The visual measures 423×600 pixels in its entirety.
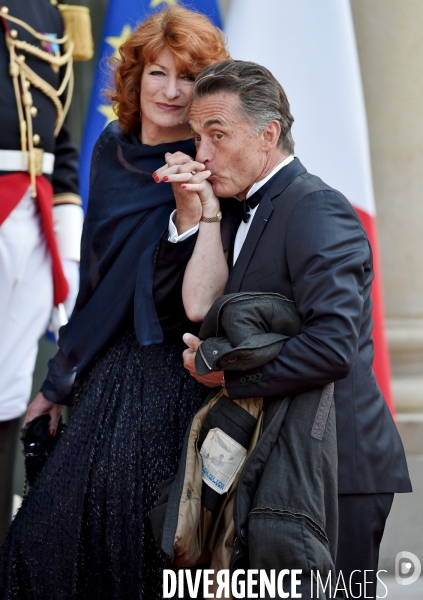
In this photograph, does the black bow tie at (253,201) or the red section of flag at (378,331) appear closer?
the black bow tie at (253,201)

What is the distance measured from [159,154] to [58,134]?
45.1 inches

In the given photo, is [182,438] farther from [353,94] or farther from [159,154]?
[353,94]

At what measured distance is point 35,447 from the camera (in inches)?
99.7

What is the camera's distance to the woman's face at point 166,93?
2.32 m

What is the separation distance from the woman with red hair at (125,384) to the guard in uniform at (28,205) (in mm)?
746

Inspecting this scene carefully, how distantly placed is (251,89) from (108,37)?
74.7 inches

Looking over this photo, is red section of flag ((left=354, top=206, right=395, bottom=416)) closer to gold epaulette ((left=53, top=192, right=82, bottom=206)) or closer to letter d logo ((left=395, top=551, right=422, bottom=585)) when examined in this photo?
letter d logo ((left=395, top=551, right=422, bottom=585))

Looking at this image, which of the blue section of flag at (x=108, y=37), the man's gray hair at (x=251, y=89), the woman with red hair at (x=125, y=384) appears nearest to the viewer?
the man's gray hair at (x=251, y=89)

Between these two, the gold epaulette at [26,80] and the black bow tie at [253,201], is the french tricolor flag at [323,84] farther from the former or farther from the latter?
the black bow tie at [253,201]

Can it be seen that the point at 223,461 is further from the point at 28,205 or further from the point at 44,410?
the point at 28,205

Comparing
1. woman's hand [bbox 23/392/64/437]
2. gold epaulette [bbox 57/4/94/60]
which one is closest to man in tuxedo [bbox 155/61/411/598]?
woman's hand [bbox 23/392/64/437]

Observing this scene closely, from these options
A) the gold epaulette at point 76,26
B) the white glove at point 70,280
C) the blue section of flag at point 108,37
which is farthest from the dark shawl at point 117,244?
the blue section of flag at point 108,37

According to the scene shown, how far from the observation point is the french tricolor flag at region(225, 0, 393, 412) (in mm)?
3277

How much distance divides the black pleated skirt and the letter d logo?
1.55 m
